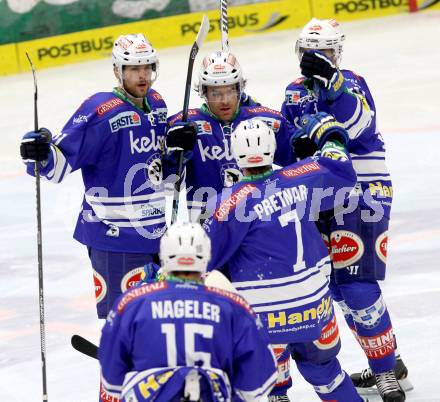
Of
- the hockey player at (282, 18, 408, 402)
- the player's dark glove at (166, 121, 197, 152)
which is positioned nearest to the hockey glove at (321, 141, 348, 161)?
the hockey player at (282, 18, 408, 402)

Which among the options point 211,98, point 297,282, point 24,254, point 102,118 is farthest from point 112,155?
point 24,254

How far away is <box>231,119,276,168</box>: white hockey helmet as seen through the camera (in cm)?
479

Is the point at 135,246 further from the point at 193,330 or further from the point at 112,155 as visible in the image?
the point at 193,330

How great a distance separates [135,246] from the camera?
5.54m

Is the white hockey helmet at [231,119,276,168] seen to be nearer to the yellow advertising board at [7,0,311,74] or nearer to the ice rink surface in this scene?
the ice rink surface

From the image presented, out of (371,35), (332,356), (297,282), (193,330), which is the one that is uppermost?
(193,330)

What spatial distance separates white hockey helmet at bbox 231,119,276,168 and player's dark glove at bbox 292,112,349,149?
47cm

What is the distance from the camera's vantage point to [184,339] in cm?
387

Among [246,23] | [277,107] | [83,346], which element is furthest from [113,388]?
[246,23]

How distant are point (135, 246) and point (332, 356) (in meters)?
1.06

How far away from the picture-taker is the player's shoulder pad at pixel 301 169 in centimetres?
484

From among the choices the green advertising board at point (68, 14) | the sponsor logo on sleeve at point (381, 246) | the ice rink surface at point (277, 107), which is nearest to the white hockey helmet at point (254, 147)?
the sponsor logo on sleeve at point (381, 246)

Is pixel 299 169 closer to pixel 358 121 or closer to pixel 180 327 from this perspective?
pixel 358 121

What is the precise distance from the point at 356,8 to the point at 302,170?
27.7 ft
